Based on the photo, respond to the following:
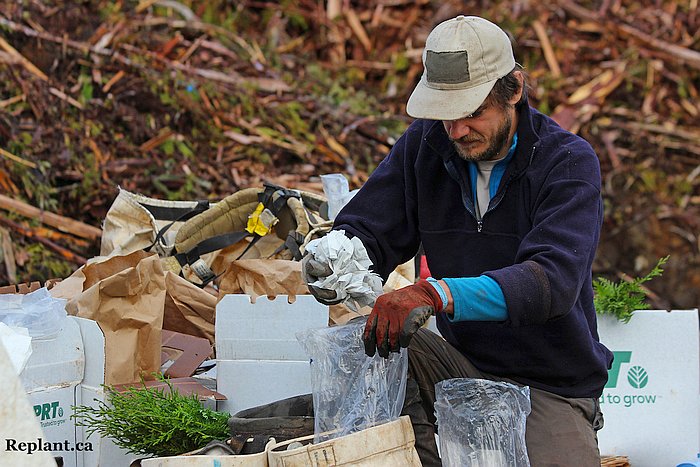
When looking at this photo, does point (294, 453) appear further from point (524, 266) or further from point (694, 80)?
point (694, 80)

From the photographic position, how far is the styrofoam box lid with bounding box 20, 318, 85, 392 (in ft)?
9.67

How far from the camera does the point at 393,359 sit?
2.78 meters

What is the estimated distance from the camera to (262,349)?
320cm

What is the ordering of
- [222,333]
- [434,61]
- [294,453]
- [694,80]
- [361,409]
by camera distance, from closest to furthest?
[294,453]
[361,409]
[434,61]
[222,333]
[694,80]

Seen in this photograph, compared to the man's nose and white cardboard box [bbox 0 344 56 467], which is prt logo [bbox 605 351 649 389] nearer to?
the man's nose

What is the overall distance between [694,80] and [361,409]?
206 inches

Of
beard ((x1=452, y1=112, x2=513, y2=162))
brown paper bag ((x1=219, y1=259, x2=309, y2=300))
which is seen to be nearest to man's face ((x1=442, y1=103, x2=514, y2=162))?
beard ((x1=452, y1=112, x2=513, y2=162))

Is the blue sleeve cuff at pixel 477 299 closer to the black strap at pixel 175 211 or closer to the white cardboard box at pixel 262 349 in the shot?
the white cardboard box at pixel 262 349

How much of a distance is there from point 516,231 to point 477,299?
0.51 meters

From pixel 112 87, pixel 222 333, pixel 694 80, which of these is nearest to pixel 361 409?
pixel 222 333

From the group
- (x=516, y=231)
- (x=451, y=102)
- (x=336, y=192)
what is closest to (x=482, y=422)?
(x=516, y=231)

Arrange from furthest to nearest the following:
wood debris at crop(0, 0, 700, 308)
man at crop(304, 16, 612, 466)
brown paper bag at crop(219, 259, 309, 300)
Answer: wood debris at crop(0, 0, 700, 308) → brown paper bag at crop(219, 259, 309, 300) → man at crop(304, 16, 612, 466)

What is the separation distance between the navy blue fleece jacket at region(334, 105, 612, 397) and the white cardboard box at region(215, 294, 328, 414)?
307 mm

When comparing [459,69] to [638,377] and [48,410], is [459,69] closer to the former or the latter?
[48,410]
